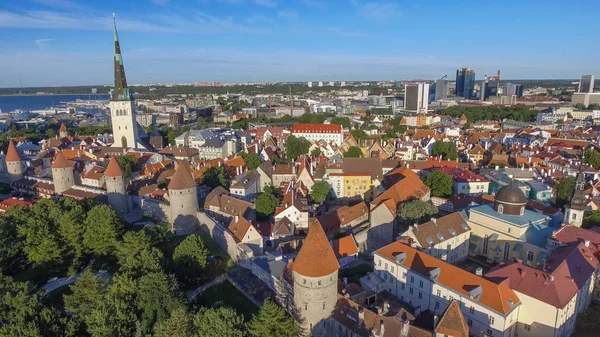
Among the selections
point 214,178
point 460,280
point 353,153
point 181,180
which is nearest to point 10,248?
point 181,180

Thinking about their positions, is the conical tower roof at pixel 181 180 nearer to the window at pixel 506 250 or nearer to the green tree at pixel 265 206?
the green tree at pixel 265 206

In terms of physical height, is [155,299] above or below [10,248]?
below

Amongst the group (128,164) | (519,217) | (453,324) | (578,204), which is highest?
(578,204)

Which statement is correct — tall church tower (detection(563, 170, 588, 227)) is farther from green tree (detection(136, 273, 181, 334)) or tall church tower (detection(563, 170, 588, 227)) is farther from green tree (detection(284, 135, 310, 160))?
green tree (detection(284, 135, 310, 160))

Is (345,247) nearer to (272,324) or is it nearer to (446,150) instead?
(272,324)

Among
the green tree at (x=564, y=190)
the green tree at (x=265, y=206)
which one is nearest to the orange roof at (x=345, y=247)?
the green tree at (x=265, y=206)

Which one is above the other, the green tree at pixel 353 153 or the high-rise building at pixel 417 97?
the high-rise building at pixel 417 97

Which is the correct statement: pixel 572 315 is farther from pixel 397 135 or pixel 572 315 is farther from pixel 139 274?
pixel 397 135
